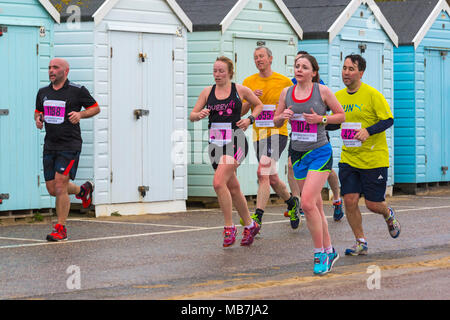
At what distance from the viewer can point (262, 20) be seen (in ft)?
55.2

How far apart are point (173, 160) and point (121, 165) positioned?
3.33 ft

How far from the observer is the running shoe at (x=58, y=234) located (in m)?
11.3

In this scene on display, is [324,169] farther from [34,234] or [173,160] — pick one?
[173,160]

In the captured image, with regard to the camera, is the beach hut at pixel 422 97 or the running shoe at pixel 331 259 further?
the beach hut at pixel 422 97

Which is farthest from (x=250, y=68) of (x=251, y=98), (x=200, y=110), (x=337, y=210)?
(x=200, y=110)

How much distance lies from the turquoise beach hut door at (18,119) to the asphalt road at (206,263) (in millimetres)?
550

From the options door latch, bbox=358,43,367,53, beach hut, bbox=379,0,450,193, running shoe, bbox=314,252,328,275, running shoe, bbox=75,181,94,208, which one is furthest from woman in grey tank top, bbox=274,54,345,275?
beach hut, bbox=379,0,450,193

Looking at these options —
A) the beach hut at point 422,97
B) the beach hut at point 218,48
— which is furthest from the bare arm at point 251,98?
the beach hut at point 422,97

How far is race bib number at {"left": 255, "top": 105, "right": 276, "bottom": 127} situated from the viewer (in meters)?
12.1

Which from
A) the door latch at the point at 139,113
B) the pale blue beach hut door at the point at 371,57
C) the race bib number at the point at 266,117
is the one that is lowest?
the race bib number at the point at 266,117

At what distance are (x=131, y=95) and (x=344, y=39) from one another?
4.87m

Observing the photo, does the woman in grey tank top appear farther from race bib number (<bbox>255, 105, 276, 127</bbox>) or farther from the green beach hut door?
the green beach hut door

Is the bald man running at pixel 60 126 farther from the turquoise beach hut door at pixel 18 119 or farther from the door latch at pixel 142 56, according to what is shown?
the door latch at pixel 142 56

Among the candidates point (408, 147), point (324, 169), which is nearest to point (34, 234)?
point (324, 169)
